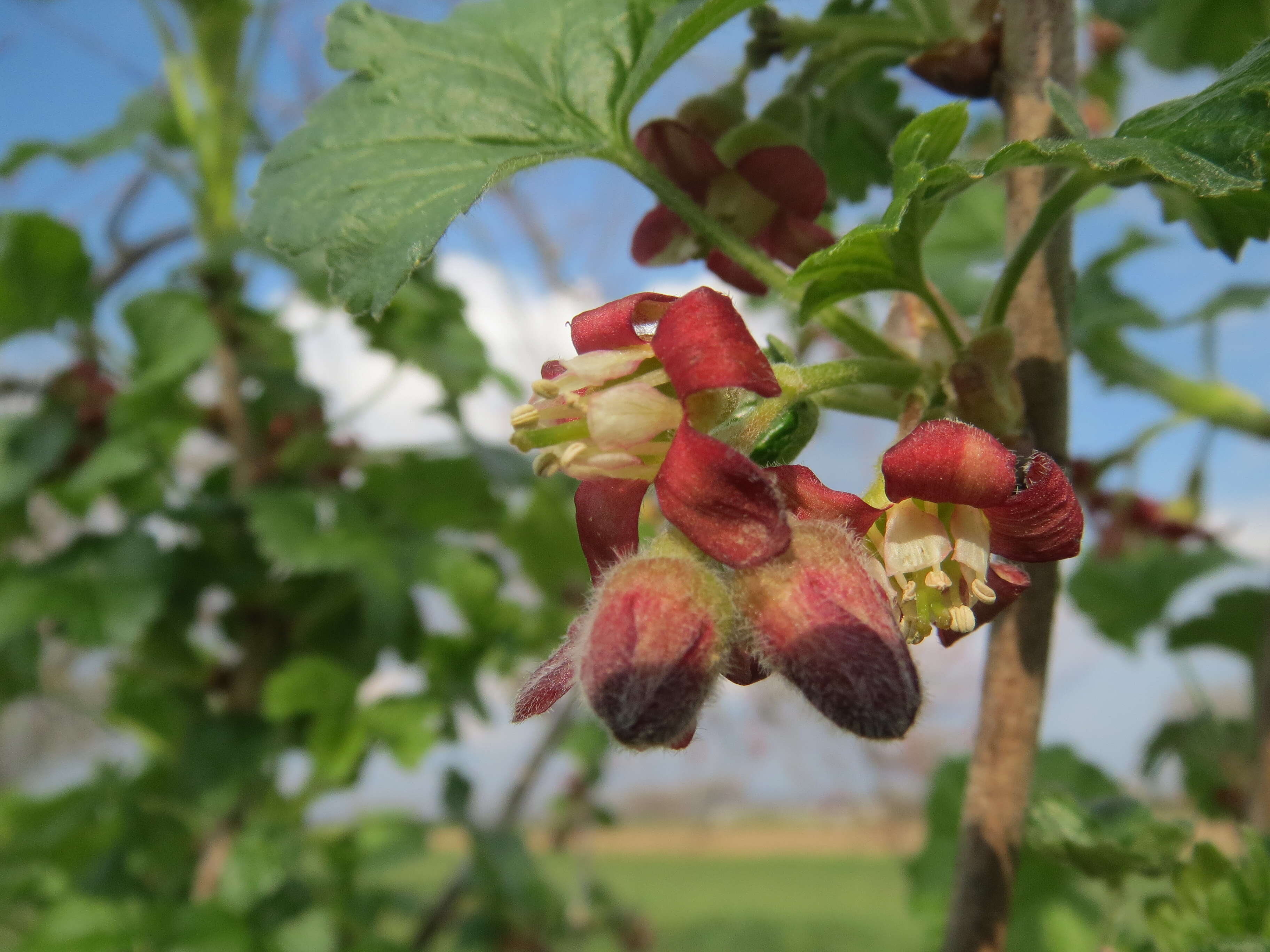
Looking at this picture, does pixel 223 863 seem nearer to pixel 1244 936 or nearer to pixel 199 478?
pixel 199 478

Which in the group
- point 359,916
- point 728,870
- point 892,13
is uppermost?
point 892,13

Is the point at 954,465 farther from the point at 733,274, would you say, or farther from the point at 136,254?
the point at 136,254

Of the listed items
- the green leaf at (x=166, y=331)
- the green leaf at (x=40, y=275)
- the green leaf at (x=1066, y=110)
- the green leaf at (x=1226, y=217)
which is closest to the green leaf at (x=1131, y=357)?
the green leaf at (x=1226, y=217)

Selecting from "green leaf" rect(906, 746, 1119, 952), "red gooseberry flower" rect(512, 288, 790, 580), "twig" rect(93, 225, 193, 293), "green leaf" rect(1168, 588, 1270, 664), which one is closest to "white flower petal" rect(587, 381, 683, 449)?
"red gooseberry flower" rect(512, 288, 790, 580)

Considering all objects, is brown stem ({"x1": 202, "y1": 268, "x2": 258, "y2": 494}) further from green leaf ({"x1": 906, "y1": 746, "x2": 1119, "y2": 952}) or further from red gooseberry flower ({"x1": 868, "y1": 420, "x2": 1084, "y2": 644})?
red gooseberry flower ({"x1": 868, "y1": 420, "x2": 1084, "y2": 644})

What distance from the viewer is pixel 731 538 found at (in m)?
0.32

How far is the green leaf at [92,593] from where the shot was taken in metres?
1.12

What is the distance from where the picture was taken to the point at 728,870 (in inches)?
266

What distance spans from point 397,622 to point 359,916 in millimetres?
578

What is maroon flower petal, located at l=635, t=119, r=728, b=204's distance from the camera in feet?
1.68

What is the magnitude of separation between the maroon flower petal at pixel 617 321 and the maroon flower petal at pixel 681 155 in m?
0.18

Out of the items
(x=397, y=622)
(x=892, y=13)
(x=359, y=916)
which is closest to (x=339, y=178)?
(x=892, y=13)

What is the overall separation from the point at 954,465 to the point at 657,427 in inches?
4.0

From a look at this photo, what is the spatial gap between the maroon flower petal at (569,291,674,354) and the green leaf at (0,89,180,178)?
4.03 ft
